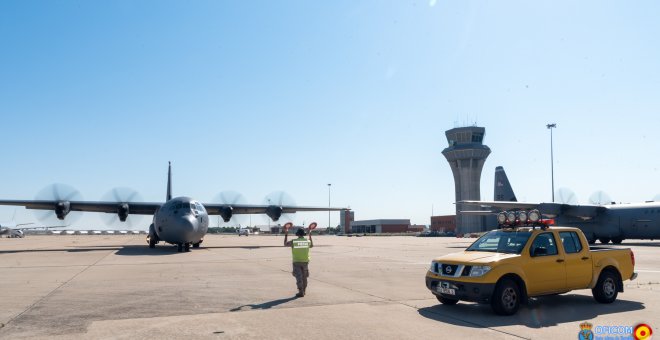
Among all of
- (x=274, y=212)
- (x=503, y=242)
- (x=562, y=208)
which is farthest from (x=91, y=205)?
(x=562, y=208)

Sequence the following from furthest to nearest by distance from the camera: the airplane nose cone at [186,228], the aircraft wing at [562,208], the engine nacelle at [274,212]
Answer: the engine nacelle at [274,212] < the aircraft wing at [562,208] < the airplane nose cone at [186,228]

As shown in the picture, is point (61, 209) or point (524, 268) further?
point (61, 209)

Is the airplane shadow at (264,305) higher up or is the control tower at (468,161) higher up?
the control tower at (468,161)

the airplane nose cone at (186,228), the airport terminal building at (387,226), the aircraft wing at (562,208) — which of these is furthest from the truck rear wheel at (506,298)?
the airport terminal building at (387,226)

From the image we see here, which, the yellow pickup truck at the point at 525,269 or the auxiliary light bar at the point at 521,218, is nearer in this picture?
the yellow pickup truck at the point at 525,269

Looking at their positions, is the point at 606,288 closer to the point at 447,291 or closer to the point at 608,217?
the point at 447,291

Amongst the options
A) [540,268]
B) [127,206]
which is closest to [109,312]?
[540,268]

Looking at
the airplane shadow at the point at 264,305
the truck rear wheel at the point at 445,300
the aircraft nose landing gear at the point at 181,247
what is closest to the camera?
the airplane shadow at the point at 264,305

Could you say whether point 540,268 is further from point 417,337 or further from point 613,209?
point 613,209

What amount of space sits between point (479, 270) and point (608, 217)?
3702 cm

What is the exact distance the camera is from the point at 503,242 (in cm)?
1064

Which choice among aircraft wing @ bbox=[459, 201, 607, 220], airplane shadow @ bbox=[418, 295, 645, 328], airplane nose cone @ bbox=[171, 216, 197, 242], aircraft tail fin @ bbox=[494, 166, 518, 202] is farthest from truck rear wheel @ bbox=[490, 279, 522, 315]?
aircraft tail fin @ bbox=[494, 166, 518, 202]

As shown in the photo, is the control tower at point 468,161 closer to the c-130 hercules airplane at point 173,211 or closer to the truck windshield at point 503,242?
the c-130 hercules airplane at point 173,211

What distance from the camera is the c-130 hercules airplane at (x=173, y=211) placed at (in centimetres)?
2795
